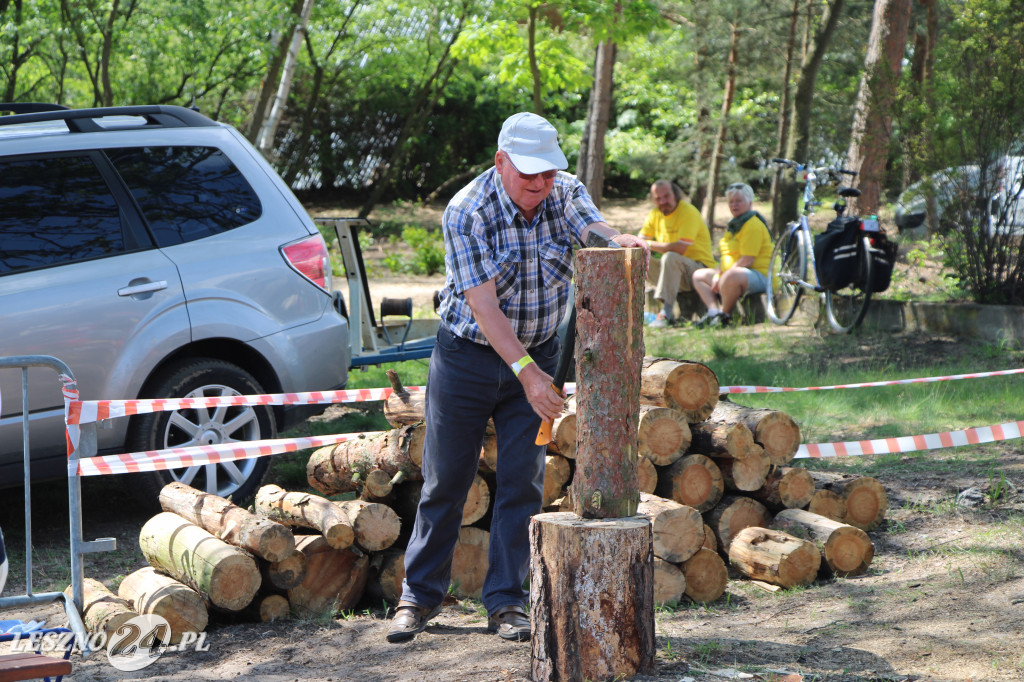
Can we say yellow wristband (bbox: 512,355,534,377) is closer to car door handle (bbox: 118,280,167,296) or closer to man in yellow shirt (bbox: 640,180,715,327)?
car door handle (bbox: 118,280,167,296)

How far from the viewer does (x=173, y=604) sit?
157 inches

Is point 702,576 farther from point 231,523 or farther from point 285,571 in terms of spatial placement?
point 231,523

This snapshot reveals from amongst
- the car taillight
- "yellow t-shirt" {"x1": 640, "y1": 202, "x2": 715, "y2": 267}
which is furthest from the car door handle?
"yellow t-shirt" {"x1": 640, "y1": 202, "x2": 715, "y2": 267}

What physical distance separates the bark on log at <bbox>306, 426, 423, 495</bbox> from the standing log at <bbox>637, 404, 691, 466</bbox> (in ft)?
3.43

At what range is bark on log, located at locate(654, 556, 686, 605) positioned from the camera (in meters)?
4.32

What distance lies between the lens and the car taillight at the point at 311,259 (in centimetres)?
564

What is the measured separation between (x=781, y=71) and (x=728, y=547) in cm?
1602

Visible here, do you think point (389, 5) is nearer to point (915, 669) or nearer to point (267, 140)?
point (267, 140)

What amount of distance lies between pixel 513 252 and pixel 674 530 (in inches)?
58.4

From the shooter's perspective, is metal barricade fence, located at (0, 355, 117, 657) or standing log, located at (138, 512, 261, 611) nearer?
metal barricade fence, located at (0, 355, 117, 657)

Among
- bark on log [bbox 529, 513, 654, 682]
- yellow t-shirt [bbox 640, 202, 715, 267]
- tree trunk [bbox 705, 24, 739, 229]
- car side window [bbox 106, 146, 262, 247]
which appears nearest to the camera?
bark on log [bbox 529, 513, 654, 682]

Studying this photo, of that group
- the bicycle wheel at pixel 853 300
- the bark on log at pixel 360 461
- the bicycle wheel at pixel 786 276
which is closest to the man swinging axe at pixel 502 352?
the bark on log at pixel 360 461

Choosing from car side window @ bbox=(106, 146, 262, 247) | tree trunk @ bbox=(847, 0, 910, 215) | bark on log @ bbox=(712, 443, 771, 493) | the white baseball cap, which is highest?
tree trunk @ bbox=(847, 0, 910, 215)

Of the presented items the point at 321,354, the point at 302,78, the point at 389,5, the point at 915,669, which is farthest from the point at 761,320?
the point at 302,78
